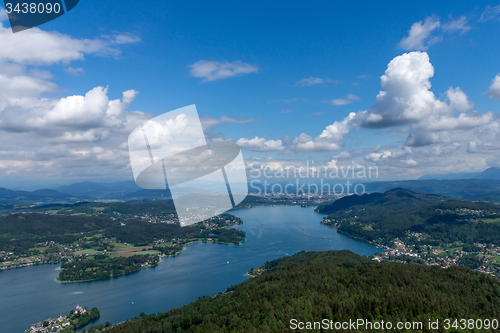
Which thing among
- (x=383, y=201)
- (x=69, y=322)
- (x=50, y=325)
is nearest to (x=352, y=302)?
(x=69, y=322)

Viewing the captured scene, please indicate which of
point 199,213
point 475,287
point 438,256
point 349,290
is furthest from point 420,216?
point 199,213

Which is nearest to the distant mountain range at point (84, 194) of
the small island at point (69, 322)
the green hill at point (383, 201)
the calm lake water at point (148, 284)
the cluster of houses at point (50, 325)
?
the green hill at point (383, 201)

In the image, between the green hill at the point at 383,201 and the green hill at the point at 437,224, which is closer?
the green hill at the point at 437,224

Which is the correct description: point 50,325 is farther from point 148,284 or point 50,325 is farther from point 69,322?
point 148,284

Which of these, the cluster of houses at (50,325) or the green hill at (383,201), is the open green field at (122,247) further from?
the green hill at (383,201)

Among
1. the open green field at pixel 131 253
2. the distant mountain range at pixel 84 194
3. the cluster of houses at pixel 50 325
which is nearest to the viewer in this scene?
the cluster of houses at pixel 50 325

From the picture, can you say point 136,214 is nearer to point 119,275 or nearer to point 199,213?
point 119,275
